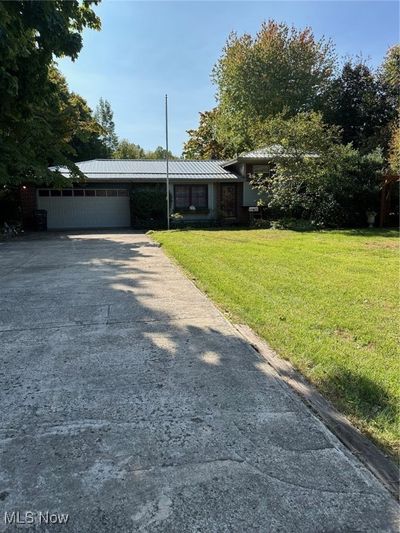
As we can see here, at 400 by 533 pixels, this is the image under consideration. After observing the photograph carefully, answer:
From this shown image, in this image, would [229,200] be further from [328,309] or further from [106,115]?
[106,115]

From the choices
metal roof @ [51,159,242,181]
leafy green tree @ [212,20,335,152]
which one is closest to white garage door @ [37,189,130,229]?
metal roof @ [51,159,242,181]

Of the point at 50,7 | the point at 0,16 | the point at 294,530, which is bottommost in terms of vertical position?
the point at 294,530

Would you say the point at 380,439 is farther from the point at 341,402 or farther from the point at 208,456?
the point at 208,456

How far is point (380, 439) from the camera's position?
2.53 m

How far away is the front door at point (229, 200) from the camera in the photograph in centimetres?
2172

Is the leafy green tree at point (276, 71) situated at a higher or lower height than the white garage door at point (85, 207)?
higher

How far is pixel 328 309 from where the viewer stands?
5.23 meters

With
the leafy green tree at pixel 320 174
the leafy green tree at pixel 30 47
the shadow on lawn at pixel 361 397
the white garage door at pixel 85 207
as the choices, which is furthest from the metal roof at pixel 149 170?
the shadow on lawn at pixel 361 397

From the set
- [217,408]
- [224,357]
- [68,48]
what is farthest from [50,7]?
[217,408]

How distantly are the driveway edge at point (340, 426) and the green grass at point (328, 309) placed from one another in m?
0.08

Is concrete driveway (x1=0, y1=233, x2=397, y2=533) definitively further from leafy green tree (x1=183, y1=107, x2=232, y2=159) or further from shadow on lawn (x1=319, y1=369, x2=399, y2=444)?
leafy green tree (x1=183, y1=107, x2=232, y2=159)

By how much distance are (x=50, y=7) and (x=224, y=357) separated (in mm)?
6514

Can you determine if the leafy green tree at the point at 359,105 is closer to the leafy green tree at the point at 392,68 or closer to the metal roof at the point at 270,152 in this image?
the leafy green tree at the point at 392,68

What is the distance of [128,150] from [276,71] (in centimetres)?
3176
